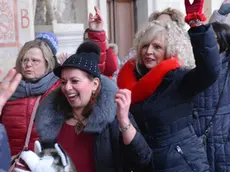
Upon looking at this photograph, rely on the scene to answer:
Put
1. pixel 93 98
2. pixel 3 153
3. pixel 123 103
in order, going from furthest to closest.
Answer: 1. pixel 93 98
2. pixel 123 103
3. pixel 3 153

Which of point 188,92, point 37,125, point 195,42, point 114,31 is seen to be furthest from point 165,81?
point 114,31

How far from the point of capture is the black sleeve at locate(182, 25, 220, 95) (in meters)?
2.09

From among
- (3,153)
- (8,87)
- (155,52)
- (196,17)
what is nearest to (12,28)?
(155,52)

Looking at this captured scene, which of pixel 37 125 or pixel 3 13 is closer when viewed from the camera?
pixel 37 125

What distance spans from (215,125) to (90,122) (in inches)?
38.2

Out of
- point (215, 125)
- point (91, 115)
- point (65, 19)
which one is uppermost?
point (65, 19)

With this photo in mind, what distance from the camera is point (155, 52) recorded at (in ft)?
8.33

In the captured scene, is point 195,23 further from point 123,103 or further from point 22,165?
point 22,165

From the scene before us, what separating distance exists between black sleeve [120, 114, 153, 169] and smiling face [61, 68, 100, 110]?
1.08ft

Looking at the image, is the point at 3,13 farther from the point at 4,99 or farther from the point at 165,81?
the point at 4,99

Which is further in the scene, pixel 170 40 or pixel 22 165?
pixel 170 40

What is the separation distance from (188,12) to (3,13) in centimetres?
301

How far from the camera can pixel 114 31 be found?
8562 millimetres

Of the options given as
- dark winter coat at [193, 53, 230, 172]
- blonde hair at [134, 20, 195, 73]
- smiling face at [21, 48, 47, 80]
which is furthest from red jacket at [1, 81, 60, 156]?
dark winter coat at [193, 53, 230, 172]
